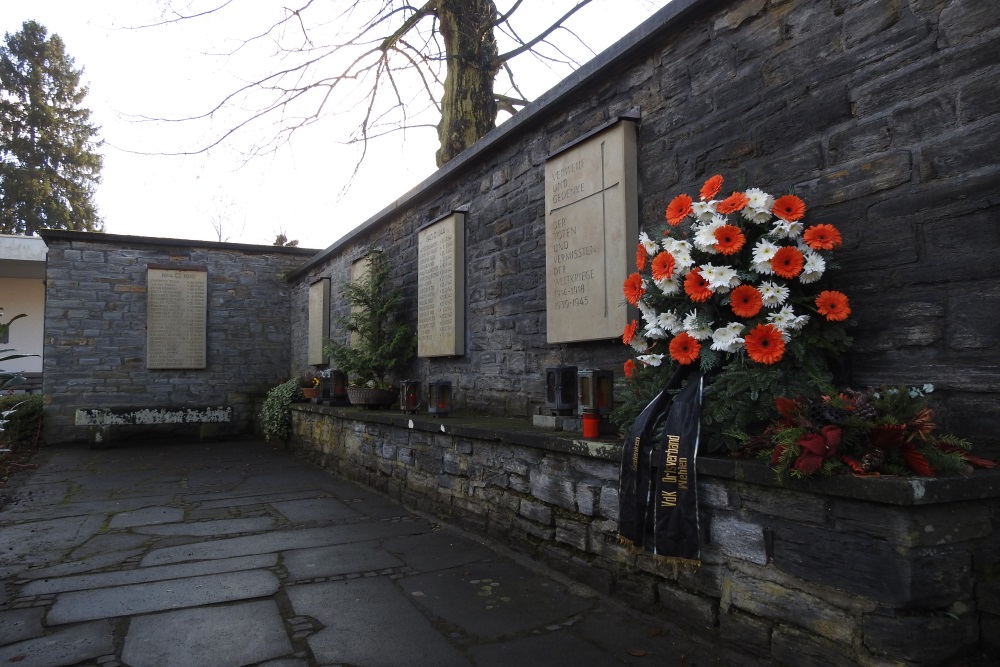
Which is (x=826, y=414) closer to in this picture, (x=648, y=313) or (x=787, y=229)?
(x=787, y=229)

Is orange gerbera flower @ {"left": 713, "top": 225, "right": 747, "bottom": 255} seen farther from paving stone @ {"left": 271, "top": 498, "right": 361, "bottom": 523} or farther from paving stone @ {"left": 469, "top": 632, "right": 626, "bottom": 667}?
paving stone @ {"left": 271, "top": 498, "right": 361, "bottom": 523}

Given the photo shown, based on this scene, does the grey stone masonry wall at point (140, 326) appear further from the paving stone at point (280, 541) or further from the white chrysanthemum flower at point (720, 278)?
the white chrysanthemum flower at point (720, 278)

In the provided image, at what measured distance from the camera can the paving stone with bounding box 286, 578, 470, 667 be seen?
224 centimetres

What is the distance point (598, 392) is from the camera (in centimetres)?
315

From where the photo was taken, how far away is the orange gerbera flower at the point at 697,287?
2.56m

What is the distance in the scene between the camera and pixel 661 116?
3531mm

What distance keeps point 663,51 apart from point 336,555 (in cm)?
337

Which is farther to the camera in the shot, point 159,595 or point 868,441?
point 159,595

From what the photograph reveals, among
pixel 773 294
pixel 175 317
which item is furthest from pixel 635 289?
pixel 175 317

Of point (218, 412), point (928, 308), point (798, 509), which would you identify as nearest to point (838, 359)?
point (928, 308)

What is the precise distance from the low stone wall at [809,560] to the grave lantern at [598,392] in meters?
0.24

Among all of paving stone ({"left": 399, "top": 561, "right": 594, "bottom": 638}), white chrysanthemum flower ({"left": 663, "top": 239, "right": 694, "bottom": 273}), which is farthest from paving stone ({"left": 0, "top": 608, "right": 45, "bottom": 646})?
white chrysanthemum flower ({"left": 663, "top": 239, "right": 694, "bottom": 273})

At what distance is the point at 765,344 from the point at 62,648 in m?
2.83

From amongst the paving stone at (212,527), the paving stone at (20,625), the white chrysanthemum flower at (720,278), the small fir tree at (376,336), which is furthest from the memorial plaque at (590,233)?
the paving stone at (20,625)
